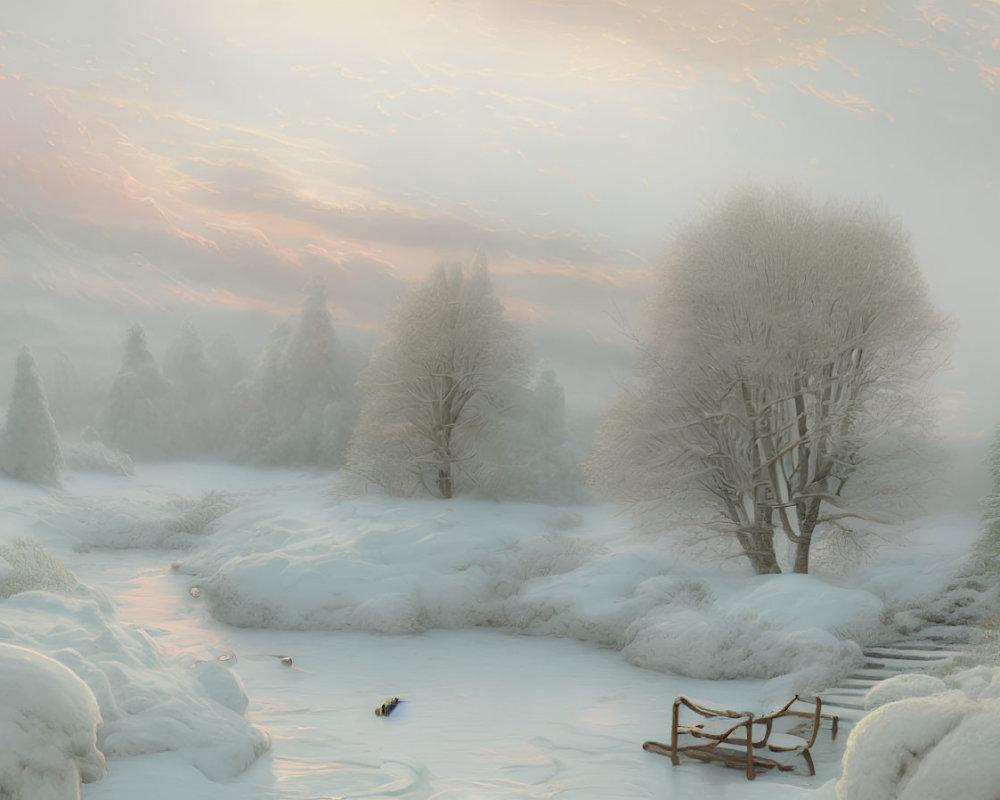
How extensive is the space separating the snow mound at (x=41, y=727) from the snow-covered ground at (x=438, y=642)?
2.60 feet

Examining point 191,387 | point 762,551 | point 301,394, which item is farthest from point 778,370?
point 191,387

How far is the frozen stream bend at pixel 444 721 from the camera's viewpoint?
8.39 m

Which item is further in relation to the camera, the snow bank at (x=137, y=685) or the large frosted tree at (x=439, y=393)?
the large frosted tree at (x=439, y=393)

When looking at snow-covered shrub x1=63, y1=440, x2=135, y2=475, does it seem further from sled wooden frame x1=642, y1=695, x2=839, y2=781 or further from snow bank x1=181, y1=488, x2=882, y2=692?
sled wooden frame x1=642, y1=695, x2=839, y2=781

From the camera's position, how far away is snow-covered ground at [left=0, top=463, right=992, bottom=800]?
8648mm

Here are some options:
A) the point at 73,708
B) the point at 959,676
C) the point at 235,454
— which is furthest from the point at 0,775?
the point at 235,454

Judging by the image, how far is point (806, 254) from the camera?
16609 mm

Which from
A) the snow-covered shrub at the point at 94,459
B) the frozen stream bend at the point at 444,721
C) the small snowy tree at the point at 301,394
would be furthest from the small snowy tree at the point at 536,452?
the snow-covered shrub at the point at 94,459

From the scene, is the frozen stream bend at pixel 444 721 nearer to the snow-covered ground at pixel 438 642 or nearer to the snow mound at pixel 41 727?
the snow-covered ground at pixel 438 642

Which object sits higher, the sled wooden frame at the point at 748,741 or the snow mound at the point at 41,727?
the snow mound at the point at 41,727

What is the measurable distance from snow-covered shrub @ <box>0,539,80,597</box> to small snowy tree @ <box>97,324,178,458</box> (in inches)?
1348

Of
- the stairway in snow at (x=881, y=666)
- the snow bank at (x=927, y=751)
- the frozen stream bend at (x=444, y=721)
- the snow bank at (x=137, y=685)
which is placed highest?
the snow bank at (x=927, y=751)

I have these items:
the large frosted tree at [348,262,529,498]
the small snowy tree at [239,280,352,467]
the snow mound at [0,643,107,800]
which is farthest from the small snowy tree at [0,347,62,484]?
the snow mound at [0,643,107,800]

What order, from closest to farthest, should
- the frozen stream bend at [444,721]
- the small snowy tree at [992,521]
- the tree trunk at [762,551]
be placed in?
the frozen stream bend at [444,721], the small snowy tree at [992,521], the tree trunk at [762,551]
